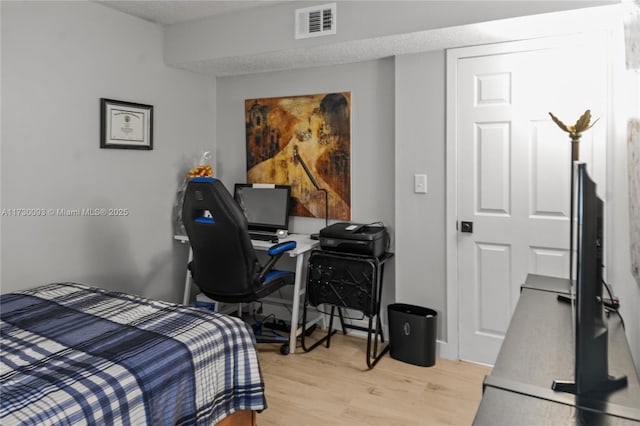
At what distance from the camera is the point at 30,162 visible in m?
2.77

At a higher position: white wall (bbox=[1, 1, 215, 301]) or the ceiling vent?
the ceiling vent

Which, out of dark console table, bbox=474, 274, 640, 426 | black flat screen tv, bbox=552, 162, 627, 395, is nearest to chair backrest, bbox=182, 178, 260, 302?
dark console table, bbox=474, 274, 640, 426

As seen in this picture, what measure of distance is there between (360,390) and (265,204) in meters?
1.73

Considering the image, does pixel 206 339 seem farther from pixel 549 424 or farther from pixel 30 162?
pixel 30 162

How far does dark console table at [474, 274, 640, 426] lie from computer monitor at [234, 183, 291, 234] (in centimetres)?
233

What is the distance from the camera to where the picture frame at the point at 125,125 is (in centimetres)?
318

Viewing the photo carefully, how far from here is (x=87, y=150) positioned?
3.09m

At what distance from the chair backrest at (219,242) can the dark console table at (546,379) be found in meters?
1.63

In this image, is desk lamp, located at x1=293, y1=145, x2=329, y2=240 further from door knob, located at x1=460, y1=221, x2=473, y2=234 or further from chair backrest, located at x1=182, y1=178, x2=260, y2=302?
door knob, located at x1=460, y1=221, x2=473, y2=234

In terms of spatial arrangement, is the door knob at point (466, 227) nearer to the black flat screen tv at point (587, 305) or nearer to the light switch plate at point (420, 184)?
the light switch plate at point (420, 184)

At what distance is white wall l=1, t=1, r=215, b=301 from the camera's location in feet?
8.91

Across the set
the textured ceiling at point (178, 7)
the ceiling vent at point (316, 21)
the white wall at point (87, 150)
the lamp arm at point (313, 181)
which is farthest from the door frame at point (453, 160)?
the white wall at point (87, 150)

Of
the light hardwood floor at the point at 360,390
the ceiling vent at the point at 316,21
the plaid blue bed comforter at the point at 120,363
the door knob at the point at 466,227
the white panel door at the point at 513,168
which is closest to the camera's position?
the plaid blue bed comforter at the point at 120,363

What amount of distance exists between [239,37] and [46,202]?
1.72 m
